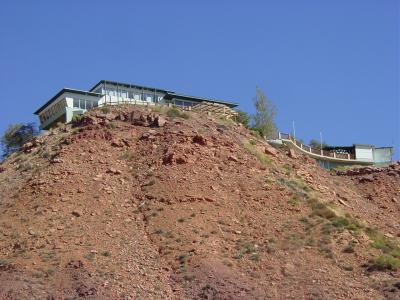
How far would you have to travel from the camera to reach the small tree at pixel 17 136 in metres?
70.9

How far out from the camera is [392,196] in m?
62.0

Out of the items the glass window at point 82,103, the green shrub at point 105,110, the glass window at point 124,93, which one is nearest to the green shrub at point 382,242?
the green shrub at point 105,110

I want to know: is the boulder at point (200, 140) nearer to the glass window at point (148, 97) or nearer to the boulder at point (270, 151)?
the boulder at point (270, 151)

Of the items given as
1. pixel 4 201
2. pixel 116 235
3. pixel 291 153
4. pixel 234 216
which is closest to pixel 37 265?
pixel 116 235

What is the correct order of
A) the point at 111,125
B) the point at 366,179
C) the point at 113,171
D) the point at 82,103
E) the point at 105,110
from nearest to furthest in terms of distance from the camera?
the point at 113,171 → the point at 111,125 → the point at 105,110 → the point at 366,179 → the point at 82,103

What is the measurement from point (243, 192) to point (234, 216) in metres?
3.20

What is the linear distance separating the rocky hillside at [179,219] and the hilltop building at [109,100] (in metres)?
6.79

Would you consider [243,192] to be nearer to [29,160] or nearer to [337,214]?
Answer: [337,214]

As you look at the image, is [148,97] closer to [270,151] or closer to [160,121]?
[160,121]

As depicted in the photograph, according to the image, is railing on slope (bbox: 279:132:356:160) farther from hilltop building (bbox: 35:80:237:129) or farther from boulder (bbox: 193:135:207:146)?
boulder (bbox: 193:135:207:146)

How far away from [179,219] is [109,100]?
26773mm

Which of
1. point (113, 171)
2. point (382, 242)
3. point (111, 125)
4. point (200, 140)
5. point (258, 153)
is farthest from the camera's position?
point (111, 125)

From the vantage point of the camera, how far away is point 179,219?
4694 centimetres

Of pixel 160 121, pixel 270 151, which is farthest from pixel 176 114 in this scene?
pixel 270 151
